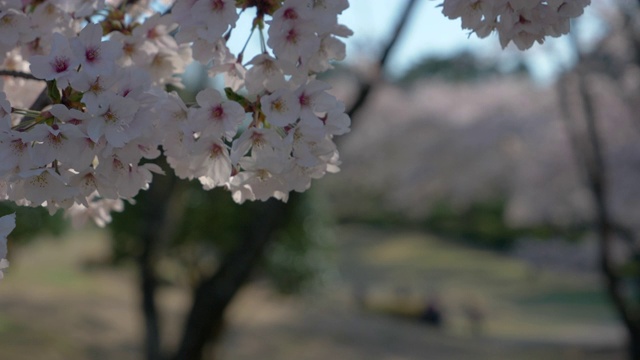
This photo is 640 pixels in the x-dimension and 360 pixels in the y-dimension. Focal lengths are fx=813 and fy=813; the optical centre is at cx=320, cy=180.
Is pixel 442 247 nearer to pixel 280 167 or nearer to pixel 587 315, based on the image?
pixel 587 315

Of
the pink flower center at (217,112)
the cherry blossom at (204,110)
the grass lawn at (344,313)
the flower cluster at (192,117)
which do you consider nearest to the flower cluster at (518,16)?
the cherry blossom at (204,110)

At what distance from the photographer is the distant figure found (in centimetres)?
1362

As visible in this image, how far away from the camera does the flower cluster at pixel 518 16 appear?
1.22m

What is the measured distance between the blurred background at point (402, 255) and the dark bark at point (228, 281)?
0.01m

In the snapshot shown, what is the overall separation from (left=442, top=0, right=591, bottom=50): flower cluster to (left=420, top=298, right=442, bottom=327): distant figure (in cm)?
1262

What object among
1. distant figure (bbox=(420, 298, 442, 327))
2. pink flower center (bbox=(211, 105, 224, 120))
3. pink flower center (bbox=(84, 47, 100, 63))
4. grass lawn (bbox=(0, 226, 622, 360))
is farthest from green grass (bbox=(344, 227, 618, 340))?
pink flower center (bbox=(84, 47, 100, 63))

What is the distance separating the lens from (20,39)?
1.34 meters

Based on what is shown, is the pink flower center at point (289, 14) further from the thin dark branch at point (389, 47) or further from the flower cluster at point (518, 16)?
the thin dark branch at point (389, 47)

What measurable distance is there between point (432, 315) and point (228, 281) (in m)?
9.18

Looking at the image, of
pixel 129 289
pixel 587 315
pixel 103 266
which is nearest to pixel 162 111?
pixel 129 289

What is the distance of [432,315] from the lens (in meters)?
13.6

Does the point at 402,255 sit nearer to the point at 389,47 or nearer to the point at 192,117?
the point at 389,47

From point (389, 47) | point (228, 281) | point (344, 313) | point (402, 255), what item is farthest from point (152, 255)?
point (402, 255)

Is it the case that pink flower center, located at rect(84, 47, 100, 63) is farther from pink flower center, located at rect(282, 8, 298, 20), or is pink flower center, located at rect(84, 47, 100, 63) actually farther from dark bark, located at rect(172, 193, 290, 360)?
dark bark, located at rect(172, 193, 290, 360)
